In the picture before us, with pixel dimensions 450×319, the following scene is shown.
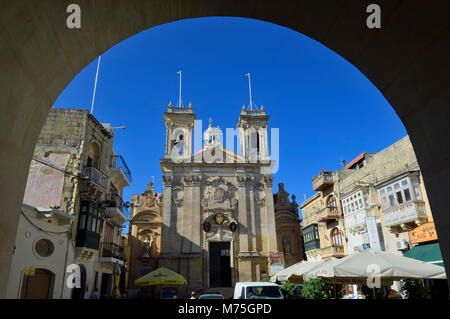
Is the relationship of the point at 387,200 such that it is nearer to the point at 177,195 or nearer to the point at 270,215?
the point at 270,215

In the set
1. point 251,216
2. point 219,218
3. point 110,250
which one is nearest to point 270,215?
point 251,216

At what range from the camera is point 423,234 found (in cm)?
1847

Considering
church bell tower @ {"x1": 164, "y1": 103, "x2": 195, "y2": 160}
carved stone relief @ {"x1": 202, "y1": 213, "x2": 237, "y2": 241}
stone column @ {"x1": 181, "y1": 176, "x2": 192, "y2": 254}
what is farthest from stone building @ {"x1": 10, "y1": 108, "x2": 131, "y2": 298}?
church bell tower @ {"x1": 164, "y1": 103, "x2": 195, "y2": 160}

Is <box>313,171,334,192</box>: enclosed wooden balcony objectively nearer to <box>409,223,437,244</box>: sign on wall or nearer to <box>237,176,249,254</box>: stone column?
<box>237,176,249,254</box>: stone column

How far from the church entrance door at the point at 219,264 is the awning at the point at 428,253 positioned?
19423 mm

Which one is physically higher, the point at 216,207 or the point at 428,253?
the point at 216,207

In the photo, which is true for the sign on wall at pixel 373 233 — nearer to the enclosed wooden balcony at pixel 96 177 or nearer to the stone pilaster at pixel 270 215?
the stone pilaster at pixel 270 215

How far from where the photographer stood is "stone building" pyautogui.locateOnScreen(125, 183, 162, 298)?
116 ft

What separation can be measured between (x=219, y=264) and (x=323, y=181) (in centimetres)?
1406

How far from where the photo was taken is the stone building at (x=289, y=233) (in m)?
39.1

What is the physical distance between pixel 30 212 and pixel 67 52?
1436 cm

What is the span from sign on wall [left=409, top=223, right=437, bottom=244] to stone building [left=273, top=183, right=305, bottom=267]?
2058 cm

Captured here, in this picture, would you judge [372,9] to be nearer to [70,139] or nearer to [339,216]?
[70,139]

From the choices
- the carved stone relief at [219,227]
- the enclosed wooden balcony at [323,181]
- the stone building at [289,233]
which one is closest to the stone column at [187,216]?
the carved stone relief at [219,227]
